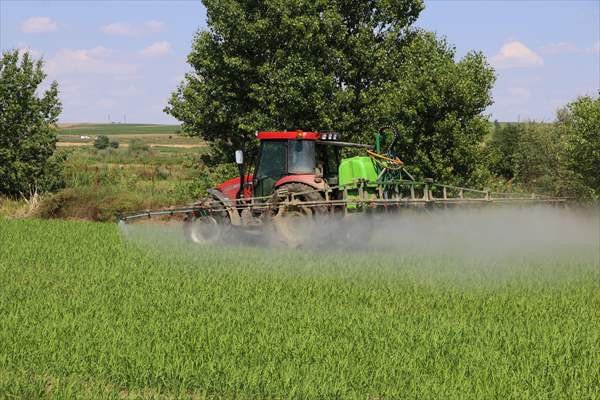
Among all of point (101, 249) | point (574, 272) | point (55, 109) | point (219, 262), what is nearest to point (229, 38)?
point (55, 109)

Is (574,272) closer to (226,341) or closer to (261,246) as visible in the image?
(261,246)

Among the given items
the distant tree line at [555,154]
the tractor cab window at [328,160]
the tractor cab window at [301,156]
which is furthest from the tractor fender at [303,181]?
the distant tree line at [555,154]

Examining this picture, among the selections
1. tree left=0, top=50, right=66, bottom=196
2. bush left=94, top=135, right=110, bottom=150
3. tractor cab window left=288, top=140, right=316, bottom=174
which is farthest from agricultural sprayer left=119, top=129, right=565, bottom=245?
bush left=94, top=135, right=110, bottom=150

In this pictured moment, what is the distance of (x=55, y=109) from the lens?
36250 mm

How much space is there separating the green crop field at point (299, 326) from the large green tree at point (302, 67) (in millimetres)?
16768

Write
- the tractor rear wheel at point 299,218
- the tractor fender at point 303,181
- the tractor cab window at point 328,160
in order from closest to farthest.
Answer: the tractor rear wheel at point 299,218 → the tractor fender at point 303,181 → the tractor cab window at point 328,160

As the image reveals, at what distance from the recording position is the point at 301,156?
17.5 m

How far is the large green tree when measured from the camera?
34.8 metres

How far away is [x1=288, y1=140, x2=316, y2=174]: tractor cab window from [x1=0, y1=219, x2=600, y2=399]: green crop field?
2066mm

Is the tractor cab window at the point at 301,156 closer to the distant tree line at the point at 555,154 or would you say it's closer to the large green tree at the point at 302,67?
the large green tree at the point at 302,67

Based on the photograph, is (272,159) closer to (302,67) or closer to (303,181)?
(303,181)

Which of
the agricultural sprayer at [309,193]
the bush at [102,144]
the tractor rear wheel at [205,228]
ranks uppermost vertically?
the bush at [102,144]

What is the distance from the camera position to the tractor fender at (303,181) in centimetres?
1694

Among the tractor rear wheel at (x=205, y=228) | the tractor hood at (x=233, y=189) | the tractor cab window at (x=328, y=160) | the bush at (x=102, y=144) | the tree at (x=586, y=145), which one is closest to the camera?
the tractor cab window at (x=328, y=160)
